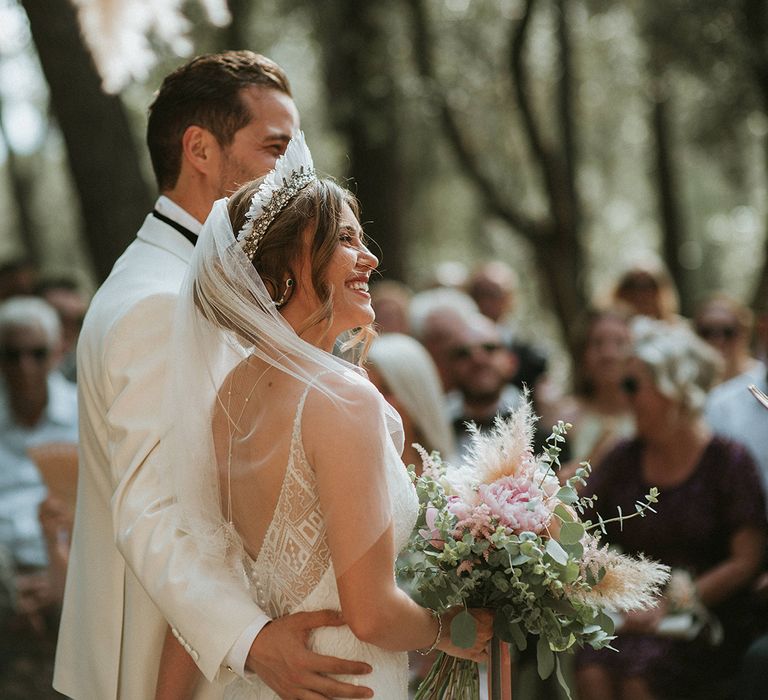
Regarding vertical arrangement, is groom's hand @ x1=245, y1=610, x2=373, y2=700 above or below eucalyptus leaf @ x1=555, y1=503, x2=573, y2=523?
below

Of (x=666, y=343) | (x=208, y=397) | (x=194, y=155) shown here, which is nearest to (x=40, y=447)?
(x=194, y=155)

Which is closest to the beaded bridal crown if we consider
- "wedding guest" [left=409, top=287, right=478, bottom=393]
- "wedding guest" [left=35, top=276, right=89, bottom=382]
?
"wedding guest" [left=409, top=287, right=478, bottom=393]

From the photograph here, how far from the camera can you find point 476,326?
656cm

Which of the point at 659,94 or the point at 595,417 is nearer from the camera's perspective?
the point at 595,417

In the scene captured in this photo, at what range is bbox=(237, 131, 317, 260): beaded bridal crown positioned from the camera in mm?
2852

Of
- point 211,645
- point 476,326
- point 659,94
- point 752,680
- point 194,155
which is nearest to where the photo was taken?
point 211,645

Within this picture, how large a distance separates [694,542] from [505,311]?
4127mm

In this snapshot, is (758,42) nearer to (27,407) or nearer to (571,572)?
(27,407)

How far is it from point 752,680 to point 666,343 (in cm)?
192

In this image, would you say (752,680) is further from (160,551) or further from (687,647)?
(160,551)

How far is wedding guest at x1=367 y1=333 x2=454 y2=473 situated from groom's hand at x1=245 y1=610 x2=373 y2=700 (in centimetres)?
240

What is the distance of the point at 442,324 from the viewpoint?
23.3 ft

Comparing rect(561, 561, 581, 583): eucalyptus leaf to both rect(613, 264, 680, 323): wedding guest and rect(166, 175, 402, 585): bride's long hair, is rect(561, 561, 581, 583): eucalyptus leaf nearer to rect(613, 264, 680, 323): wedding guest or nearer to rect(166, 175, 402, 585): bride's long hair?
rect(166, 175, 402, 585): bride's long hair

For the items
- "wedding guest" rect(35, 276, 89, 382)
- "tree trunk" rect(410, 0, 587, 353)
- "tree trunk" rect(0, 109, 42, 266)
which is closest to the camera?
"wedding guest" rect(35, 276, 89, 382)
